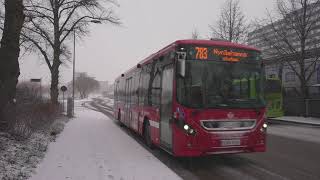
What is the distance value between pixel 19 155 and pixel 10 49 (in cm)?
381

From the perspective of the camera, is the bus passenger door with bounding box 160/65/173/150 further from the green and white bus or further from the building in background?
the building in background

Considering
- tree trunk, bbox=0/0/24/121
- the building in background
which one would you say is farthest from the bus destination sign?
the building in background

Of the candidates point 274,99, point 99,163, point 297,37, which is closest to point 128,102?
point 99,163

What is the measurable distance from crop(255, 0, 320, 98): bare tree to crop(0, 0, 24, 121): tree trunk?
878 inches

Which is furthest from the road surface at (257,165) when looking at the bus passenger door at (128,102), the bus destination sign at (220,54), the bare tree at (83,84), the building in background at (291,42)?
the bare tree at (83,84)

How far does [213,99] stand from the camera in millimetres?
8727

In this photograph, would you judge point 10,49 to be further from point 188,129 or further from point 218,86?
point 218,86

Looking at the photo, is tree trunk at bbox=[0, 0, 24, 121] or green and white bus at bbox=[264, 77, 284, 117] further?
green and white bus at bbox=[264, 77, 284, 117]

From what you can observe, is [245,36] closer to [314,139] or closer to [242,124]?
[314,139]

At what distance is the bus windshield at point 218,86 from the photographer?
28.5 ft

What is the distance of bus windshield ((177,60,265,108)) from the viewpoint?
8.68 metres

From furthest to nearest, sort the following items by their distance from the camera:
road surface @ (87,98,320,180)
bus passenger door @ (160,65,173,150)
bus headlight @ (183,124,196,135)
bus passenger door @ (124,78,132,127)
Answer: bus passenger door @ (124,78,132,127), bus passenger door @ (160,65,173,150), bus headlight @ (183,124,196,135), road surface @ (87,98,320,180)

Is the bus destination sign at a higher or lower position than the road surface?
higher

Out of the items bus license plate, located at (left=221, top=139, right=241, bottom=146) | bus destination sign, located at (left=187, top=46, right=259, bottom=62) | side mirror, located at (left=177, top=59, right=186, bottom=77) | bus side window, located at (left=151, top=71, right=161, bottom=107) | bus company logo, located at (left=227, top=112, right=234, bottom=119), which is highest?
bus destination sign, located at (left=187, top=46, right=259, bottom=62)
